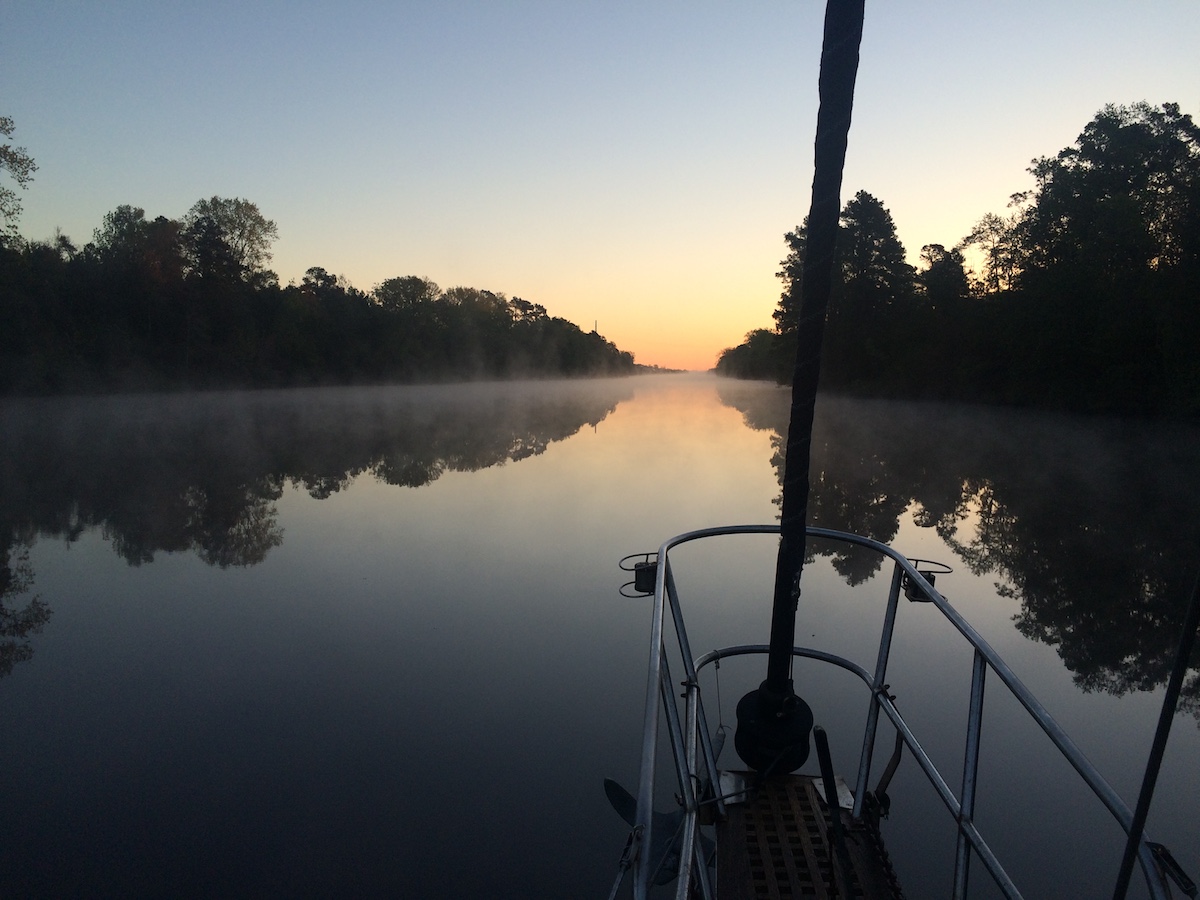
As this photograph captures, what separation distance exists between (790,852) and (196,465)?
57.0ft

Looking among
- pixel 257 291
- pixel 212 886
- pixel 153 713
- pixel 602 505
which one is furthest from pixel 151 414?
pixel 212 886

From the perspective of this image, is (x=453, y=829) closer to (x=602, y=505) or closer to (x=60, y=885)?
(x=60, y=885)

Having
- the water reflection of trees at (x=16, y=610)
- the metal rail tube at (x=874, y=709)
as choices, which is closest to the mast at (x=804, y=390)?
the metal rail tube at (x=874, y=709)

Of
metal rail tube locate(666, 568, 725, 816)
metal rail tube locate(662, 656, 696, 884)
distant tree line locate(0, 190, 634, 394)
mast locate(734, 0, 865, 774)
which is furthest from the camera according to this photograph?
distant tree line locate(0, 190, 634, 394)

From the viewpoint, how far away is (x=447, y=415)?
3466 centimetres

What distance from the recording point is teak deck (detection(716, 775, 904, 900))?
304cm

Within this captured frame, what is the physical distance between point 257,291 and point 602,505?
52180 mm

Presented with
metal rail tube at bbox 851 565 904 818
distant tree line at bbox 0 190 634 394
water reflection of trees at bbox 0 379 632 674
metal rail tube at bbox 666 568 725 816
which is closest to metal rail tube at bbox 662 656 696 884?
metal rail tube at bbox 666 568 725 816

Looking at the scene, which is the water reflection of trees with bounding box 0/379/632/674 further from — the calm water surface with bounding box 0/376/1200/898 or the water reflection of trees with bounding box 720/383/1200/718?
the water reflection of trees with bounding box 720/383/1200/718

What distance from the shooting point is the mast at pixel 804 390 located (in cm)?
300

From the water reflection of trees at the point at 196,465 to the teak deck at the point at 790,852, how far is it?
21.4 feet

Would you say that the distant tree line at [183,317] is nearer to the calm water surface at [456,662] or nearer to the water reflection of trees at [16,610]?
the calm water surface at [456,662]

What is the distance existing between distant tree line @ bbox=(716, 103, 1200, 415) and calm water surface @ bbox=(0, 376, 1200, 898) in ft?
42.2

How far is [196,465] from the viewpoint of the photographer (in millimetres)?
16844
